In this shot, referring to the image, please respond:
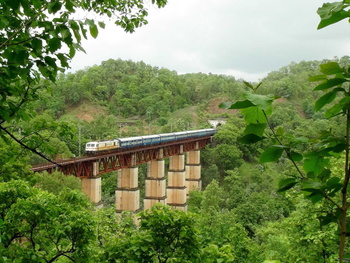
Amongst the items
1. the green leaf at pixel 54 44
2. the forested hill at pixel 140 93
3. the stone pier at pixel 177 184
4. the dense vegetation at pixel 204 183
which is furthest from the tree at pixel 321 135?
the forested hill at pixel 140 93

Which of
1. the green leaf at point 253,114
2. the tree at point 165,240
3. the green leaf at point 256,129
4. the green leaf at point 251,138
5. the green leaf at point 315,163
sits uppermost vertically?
the green leaf at point 253,114

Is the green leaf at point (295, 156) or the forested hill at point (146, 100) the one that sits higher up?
the forested hill at point (146, 100)

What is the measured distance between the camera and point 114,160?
97.5 ft

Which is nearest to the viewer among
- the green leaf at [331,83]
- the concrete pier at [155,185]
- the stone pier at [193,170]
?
the green leaf at [331,83]

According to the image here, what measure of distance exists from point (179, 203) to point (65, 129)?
3631cm

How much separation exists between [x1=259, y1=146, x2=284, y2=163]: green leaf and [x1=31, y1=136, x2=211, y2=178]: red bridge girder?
693 inches

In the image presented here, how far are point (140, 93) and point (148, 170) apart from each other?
42699mm

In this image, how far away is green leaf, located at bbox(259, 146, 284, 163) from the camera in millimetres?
1827

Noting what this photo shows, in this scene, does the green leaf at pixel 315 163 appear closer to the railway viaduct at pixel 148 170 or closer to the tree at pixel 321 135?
the tree at pixel 321 135

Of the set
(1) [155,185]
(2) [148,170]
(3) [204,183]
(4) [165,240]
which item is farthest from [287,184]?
(3) [204,183]

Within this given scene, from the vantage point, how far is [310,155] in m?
2.01

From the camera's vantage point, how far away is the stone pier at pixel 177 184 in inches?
1583

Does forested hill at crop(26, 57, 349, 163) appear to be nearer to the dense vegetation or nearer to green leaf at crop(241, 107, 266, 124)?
the dense vegetation

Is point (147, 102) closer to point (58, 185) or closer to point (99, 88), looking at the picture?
point (99, 88)
